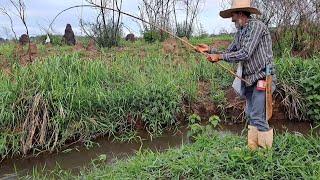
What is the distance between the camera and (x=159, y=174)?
411 centimetres

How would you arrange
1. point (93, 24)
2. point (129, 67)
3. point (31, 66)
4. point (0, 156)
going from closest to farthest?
point (0, 156), point (31, 66), point (129, 67), point (93, 24)

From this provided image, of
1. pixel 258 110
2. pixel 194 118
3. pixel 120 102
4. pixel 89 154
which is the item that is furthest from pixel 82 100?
pixel 258 110

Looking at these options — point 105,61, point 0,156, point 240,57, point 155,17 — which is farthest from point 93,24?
point 240,57

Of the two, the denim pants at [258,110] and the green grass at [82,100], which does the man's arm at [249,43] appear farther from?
the green grass at [82,100]

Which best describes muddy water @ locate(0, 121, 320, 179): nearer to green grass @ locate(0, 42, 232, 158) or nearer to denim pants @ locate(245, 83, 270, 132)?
green grass @ locate(0, 42, 232, 158)

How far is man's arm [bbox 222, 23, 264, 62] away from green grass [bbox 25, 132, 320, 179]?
83 cm

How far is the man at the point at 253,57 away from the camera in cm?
407

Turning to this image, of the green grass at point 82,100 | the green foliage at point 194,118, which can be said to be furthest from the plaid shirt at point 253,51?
the green grass at point 82,100

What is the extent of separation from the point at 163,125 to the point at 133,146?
809 mm

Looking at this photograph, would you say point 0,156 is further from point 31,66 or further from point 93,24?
point 93,24

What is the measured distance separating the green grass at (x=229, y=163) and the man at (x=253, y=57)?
0.24 meters

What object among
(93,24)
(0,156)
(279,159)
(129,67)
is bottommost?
(0,156)

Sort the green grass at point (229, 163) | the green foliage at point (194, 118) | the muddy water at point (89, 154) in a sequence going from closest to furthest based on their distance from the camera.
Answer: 1. the green grass at point (229, 163)
2. the muddy water at point (89, 154)
3. the green foliage at point (194, 118)

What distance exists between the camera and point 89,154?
588 cm
